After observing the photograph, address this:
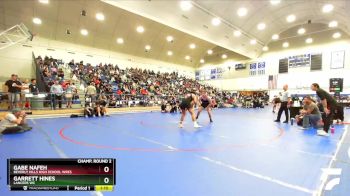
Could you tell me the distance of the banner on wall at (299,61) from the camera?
24.2 m

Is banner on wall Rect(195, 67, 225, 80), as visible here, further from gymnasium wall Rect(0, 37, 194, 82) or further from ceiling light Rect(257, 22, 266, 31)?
ceiling light Rect(257, 22, 266, 31)

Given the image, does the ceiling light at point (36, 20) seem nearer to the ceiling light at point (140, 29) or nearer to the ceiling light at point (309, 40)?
the ceiling light at point (140, 29)

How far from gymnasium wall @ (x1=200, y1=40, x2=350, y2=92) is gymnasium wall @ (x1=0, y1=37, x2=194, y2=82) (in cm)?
1433

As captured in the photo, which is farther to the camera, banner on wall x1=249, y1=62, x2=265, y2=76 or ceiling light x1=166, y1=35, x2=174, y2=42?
banner on wall x1=249, y1=62, x2=265, y2=76

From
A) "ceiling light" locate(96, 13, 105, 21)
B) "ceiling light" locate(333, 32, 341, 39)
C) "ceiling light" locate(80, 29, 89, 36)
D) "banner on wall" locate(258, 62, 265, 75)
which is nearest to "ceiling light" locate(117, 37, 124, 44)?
"ceiling light" locate(80, 29, 89, 36)

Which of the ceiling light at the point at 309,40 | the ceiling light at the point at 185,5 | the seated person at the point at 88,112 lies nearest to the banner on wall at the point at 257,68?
the ceiling light at the point at 309,40

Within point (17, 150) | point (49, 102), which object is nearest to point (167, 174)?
point (17, 150)

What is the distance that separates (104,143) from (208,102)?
5.42 meters

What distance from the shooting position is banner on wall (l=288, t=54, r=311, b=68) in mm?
24172

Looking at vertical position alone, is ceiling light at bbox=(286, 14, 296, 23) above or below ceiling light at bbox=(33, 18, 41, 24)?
above

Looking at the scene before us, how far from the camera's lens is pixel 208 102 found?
8984mm

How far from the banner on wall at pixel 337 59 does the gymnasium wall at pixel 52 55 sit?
73.8 ft
